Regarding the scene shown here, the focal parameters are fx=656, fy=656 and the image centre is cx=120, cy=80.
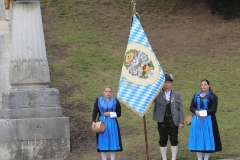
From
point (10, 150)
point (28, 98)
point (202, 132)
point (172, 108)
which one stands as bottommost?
point (10, 150)

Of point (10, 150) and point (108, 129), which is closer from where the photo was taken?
point (108, 129)

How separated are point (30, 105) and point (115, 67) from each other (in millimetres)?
5771

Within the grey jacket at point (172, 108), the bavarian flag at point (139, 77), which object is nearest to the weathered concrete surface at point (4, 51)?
the bavarian flag at point (139, 77)

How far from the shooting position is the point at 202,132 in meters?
11.9

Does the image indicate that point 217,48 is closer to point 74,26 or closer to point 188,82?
point 188,82

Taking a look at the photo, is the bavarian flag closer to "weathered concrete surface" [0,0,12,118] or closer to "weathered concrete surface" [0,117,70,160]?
"weathered concrete surface" [0,117,70,160]

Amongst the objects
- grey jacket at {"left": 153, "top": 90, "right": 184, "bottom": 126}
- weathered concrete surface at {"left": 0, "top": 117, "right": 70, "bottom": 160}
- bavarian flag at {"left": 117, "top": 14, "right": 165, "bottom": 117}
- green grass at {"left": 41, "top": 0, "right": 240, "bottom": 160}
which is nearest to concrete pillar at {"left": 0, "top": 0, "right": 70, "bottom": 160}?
weathered concrete surface at {"left": 0, "top": 117, "right": 70, "bottom": 160}

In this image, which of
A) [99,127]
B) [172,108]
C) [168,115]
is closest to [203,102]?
[172,108]

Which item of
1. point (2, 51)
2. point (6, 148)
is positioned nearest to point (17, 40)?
point (6, 148)

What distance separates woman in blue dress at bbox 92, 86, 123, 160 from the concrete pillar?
Result: 1.83m

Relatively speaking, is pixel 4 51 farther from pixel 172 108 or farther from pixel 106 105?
pixel 172 108

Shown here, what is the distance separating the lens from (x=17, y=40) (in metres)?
14.0

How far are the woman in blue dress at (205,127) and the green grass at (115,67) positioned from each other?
2.77ft

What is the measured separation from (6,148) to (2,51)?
6455 mm
